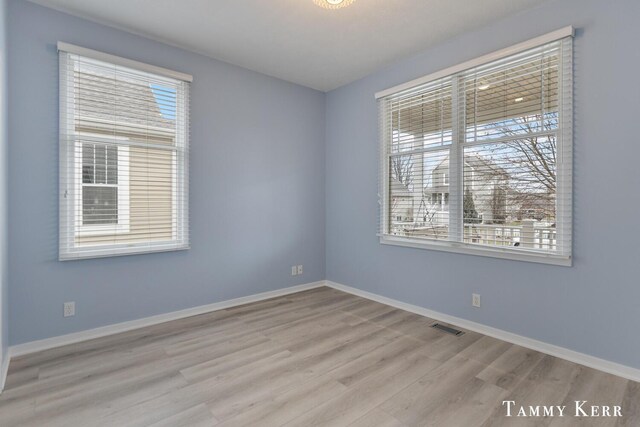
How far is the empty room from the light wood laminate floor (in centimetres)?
2

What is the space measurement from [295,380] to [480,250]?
79.7 inches

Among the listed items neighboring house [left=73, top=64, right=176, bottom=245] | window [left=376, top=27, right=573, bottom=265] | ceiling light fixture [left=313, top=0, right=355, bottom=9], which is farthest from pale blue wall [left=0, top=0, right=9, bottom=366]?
window [left=376, top=27, right=573, bottom=265]

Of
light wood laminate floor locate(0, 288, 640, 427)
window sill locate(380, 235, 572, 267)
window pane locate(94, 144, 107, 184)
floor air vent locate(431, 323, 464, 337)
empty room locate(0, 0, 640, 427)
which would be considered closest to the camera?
light wood laminate floor locate(0, 288, 640, 427)

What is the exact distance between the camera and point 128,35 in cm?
301

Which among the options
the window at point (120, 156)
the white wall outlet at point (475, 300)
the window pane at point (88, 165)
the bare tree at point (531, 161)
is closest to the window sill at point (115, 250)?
the window at point (120, 156)

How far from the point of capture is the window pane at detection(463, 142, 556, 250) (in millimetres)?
2613

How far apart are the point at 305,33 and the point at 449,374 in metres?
3.14

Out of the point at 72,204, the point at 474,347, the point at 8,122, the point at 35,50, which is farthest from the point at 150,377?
the point at 35,50

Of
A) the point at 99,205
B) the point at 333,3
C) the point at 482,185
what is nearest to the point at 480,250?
the point at 482,185

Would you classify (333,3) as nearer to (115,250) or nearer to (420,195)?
(420,195)

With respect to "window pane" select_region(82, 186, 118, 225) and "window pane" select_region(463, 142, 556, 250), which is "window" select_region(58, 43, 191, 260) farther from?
"window pane" select_region(463, 142, 556, 250)

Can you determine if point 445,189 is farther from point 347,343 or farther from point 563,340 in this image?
point 347,343

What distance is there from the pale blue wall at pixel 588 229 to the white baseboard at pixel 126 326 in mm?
2042

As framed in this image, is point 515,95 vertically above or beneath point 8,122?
above
